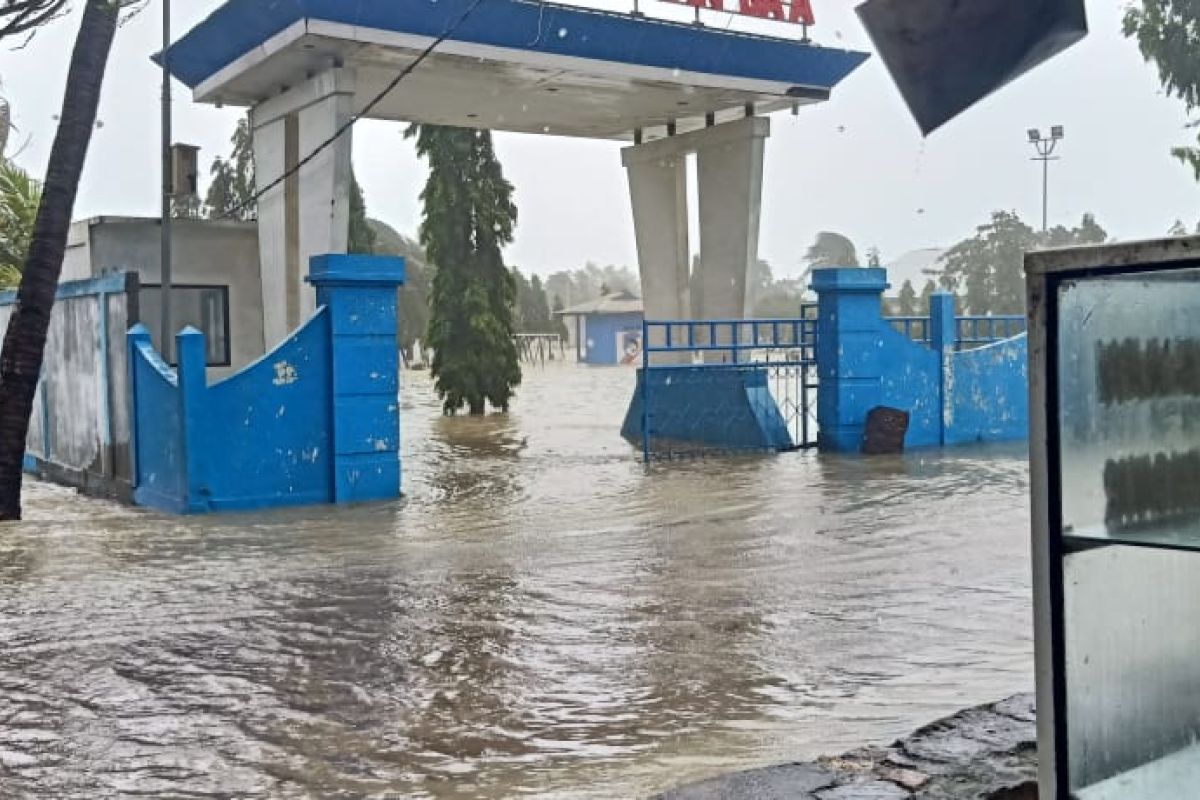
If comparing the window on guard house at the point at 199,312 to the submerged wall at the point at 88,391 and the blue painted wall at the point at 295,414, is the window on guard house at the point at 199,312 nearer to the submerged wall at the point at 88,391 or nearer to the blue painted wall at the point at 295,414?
the submerged wall at the point at 88,391

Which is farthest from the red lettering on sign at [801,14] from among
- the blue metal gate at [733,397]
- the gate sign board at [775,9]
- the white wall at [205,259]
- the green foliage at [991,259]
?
the green foliage at [991,259]

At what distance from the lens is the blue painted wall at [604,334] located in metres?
59.3

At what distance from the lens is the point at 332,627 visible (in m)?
6.43

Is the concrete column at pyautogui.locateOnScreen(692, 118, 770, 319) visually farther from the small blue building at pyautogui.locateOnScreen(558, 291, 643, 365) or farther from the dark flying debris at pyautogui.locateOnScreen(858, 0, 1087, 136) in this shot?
the small blue building at pyautogui.locateOnScreen(558, 291, 643, 365)

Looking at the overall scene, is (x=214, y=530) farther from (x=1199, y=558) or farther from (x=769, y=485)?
(x=1199, y=558)

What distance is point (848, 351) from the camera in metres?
14.7

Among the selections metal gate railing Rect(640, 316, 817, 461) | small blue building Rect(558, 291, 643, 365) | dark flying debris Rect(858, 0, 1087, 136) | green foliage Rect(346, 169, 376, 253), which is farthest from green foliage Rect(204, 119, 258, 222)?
dark flying debris Rect(858, 0, 1087, 136)

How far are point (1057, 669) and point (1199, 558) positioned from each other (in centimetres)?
42

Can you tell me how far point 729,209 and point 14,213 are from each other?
433 inches

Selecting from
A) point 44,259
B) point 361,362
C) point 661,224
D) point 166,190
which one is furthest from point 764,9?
point 44,259

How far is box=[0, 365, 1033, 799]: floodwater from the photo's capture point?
4441mm

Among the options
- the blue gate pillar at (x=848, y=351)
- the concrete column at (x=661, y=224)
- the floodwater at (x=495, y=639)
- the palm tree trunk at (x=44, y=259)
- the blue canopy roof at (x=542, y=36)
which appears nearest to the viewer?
the floodwater at (x=495, y=639)

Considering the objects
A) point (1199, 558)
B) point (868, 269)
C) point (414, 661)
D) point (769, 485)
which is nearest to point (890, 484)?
point (769, 485)

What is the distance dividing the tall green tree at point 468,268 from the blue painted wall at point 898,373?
404 inches
